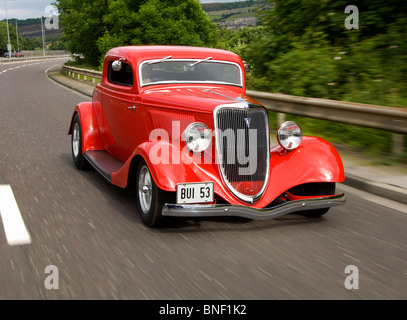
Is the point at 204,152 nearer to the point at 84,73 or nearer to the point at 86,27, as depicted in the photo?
the point at 84,73

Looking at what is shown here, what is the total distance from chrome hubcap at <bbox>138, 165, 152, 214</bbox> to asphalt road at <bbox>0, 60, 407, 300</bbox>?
181 millimetres

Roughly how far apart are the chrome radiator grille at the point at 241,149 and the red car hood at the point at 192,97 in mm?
167

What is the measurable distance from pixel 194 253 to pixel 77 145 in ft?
13.0

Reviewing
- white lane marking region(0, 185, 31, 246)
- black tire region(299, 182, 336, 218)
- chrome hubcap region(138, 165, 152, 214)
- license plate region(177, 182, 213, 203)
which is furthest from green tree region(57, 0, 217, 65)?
license plate region(177, 182, 213, 203)

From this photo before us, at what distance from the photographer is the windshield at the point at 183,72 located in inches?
233

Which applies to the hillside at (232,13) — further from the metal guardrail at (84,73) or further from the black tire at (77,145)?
the black tire at (77,145)

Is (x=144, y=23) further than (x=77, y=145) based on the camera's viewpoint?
Yes

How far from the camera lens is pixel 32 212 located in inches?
200

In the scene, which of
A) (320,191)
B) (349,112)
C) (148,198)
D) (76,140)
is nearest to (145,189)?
(148,198)

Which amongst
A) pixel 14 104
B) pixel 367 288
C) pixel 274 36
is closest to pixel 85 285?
pixel 367 288

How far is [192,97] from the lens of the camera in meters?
5.24

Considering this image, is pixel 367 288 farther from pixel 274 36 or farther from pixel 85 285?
pixel 274 36

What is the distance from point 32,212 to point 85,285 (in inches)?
77.0
